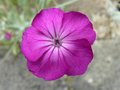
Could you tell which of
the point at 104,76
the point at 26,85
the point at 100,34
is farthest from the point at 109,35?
the point at 26,85

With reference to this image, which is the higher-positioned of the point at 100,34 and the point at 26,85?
the point at 100,34

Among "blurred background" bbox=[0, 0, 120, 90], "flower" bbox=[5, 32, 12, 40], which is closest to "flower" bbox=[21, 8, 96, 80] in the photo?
"blurred background" bbox=[0, 0, 120, 90]

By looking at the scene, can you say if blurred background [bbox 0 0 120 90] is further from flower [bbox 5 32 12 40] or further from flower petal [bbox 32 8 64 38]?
flower petal [bbox 32 8 64 38]

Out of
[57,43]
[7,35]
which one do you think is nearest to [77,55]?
[57,43]

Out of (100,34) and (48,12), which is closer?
(48,12)

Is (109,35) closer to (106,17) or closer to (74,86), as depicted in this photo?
(106,17)

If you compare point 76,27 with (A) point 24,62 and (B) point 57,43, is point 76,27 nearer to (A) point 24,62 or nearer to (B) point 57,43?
(B) point 57,43

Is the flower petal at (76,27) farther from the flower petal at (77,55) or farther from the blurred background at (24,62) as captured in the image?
the blurred background at (24,62)
